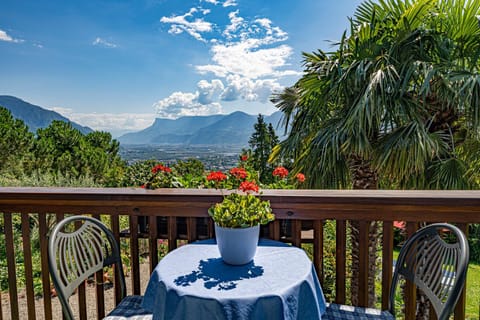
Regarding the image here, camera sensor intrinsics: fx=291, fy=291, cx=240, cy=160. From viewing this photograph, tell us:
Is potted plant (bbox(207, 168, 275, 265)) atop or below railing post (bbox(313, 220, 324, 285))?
atop

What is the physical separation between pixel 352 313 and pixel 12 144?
436 inches

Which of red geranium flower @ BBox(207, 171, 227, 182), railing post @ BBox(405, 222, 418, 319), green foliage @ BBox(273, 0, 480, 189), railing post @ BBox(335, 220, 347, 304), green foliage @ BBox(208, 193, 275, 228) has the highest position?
green foliage @ BBox(273, 0, 480, 189)

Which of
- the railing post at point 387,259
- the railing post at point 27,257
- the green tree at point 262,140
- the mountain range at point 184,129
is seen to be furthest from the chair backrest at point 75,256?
the mountain range at point 184,129

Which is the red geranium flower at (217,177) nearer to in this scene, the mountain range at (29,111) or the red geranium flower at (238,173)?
the red geranium flower at (238,173)

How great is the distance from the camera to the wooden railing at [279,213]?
1.41m

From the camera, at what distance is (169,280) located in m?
1.08

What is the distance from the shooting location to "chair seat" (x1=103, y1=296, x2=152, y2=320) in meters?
1.30

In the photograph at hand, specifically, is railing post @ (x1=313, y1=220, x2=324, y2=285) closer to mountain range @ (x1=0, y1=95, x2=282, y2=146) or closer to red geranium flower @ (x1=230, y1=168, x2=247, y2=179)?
red geranium flower @ (x1=230, y1=168, x2=247, y2=179)

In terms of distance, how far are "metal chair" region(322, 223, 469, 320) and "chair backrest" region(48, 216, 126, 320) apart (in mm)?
1074

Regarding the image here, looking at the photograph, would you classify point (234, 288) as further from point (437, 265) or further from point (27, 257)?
point (27, 257)

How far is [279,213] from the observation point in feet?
4.90

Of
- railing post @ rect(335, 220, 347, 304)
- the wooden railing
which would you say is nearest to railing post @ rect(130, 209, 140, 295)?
the wooden railing

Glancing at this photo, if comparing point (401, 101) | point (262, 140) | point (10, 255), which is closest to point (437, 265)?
point (10, 255)

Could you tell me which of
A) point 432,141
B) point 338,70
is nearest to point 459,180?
point 432,141
